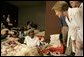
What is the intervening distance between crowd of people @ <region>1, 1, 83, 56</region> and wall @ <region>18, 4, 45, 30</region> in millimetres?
33

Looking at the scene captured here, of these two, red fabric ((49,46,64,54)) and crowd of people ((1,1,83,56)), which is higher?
crowd of people ((1,1,83,56))

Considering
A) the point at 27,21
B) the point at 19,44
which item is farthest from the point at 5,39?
the point at 27,21

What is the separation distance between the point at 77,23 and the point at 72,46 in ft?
0.57

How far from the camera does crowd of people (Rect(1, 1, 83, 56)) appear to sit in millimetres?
1433

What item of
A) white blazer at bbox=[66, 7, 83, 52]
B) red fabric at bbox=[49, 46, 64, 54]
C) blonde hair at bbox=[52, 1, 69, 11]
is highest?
blonde hair at bbox=[52, 1, 69, 11]

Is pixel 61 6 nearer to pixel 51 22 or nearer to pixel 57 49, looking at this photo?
pixel 51 22

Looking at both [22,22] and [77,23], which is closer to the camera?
[77,23]

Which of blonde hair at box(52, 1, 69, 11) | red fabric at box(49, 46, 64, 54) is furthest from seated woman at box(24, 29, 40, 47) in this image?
blonde hair at box(52, 1, 69, 11)

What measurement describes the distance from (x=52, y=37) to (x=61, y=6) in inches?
9.6

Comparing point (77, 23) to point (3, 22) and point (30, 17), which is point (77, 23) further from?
point (3, 22)

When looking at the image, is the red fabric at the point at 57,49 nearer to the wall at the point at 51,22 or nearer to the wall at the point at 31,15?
the wall at the point at 51,22

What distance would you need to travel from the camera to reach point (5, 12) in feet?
4.98

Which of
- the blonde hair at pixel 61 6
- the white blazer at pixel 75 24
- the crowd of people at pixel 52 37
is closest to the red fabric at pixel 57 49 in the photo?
the crowd of people at pixel 52 37

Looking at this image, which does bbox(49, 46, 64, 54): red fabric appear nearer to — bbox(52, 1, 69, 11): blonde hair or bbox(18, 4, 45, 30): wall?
bbox(18, 4, 45, 30): wall
